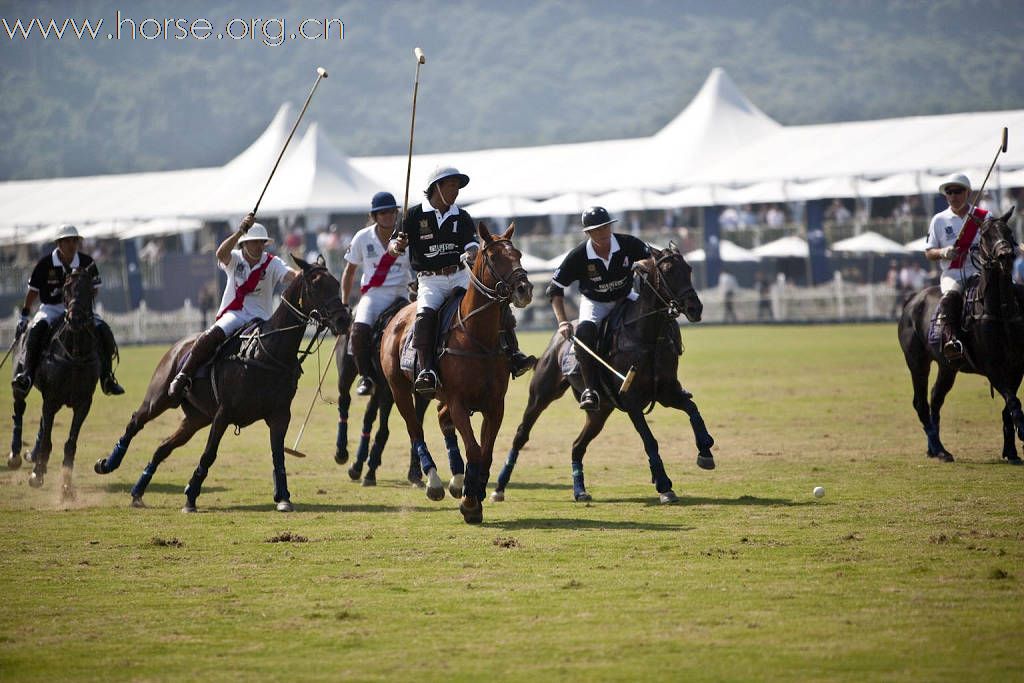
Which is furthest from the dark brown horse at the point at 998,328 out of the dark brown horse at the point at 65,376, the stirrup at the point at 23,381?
the stirrup at the point at 23,381

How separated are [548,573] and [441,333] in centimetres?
321

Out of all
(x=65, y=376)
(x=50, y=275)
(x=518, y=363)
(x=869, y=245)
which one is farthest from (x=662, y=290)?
(x=869, y=245)

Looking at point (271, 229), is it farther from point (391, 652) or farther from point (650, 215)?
point (391, 652)

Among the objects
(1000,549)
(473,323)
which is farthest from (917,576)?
(473,323)

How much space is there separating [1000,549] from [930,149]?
37916 mm

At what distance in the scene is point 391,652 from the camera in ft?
26.5

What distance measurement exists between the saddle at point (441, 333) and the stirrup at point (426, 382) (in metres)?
0.23

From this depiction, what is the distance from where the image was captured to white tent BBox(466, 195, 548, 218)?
171 ft

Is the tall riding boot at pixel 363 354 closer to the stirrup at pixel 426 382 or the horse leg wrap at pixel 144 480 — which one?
the horse leg wrap at pixel 144 480

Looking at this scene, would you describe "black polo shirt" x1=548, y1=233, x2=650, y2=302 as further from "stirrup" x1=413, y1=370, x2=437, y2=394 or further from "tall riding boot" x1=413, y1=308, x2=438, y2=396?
"stirrup" x1=413, y1=370, x2=437, y2=394

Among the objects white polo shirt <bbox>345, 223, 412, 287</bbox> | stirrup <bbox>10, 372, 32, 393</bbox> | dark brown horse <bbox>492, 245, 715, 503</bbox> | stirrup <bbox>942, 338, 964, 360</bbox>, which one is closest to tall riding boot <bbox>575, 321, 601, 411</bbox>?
dark brown horse <bbox>492, 245, 715, 503</bbox>

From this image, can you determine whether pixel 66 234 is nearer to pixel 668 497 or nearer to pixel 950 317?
pixel 668 497

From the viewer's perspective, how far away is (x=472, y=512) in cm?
1239

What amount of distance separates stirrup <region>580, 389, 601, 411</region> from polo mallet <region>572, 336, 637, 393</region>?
0.79 feet
